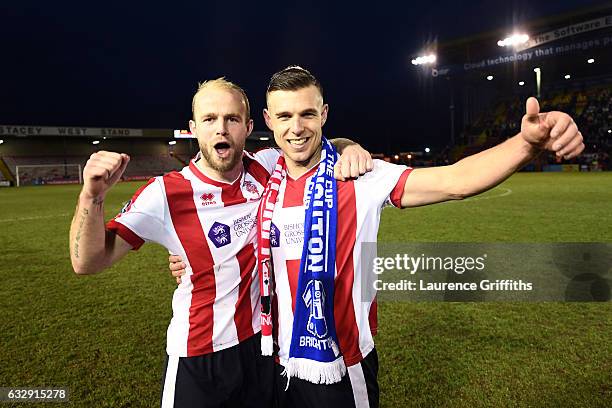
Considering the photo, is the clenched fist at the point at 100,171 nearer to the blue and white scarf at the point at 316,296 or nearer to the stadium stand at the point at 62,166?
the blue and white scarf at the point at 316,296

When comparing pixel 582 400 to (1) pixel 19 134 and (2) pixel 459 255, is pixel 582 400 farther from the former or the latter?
(1) pixel 19 134

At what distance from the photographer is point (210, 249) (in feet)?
6.31

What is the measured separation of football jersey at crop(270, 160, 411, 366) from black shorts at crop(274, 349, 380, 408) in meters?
0.06

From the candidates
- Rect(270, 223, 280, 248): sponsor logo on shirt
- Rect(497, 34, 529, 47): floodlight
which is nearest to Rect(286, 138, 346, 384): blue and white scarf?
Rect(270, 223, 280, 248): sponsor logo on shirt

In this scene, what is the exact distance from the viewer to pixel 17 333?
155 inches

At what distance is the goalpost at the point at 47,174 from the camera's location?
34125mm

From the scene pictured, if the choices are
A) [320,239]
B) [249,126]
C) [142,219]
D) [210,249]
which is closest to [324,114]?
[249,126]

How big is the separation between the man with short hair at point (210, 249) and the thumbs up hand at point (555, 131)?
64 cm

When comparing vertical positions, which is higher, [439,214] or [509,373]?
[439,214]

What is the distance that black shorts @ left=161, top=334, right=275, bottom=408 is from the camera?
5.84 ft

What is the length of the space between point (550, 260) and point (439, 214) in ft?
14.7

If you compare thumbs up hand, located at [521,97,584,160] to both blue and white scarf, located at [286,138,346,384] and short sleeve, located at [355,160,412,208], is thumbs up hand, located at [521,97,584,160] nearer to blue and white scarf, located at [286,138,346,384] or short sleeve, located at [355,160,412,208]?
short sleeve, located at [355,160,412,208]

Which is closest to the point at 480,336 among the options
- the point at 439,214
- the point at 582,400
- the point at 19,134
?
the point at 582,400

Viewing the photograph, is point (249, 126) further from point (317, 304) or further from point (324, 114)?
point (317, 304)
